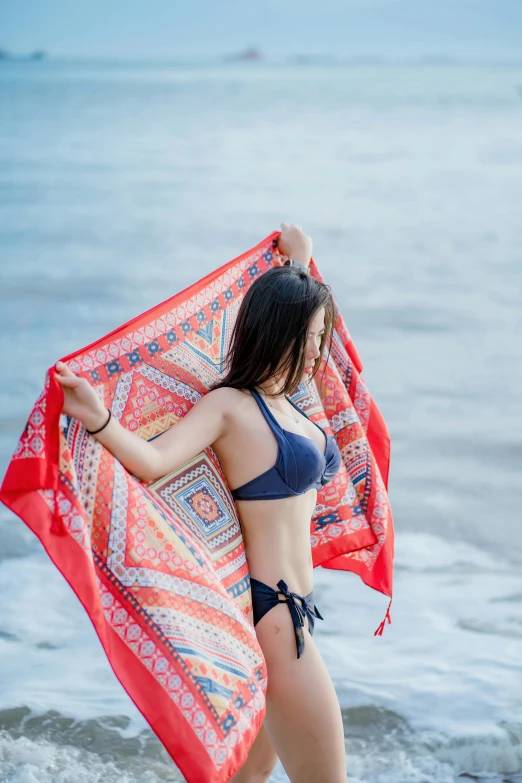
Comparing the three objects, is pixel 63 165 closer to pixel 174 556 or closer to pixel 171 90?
pixel 171 90

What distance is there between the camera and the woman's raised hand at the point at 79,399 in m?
1.81

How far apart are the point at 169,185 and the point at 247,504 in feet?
57.5

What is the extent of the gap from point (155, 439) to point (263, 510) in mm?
303

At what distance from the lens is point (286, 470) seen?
2100mm

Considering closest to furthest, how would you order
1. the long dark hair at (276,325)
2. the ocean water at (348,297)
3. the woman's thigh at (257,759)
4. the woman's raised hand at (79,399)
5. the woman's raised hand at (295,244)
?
the woman's raised hand at (79,399) < the long dark hair at (276,325) < the woman's thigh at (257,759) < the woman's raised hand at (295,244) < the ocean water at (348,297)

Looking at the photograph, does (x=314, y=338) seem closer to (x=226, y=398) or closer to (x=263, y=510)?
(x=226, y=398)

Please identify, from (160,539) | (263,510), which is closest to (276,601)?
(263,510)

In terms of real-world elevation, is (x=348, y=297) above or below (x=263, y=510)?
below

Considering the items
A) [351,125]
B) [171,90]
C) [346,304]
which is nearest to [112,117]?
[171,90]

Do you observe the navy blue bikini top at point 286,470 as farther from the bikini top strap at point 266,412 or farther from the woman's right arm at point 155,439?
the woman's right arm at point 155,439

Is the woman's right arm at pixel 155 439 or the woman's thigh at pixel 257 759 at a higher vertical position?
the woman's right arm at pixel 155 439

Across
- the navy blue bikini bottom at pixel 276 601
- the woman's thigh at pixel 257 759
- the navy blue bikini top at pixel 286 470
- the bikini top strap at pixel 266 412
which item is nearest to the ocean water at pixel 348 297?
the woman's thigh at pixel 257 759

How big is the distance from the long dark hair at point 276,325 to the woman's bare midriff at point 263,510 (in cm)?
7

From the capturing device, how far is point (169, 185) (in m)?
19.0
